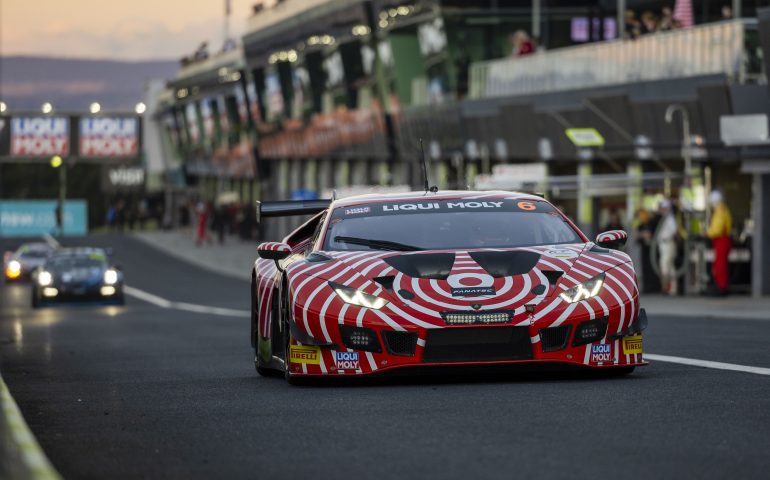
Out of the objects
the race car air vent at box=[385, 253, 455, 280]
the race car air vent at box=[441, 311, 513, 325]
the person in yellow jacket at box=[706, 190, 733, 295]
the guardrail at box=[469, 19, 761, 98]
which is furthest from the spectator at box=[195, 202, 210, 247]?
the race car air vent at box=[441, 311, 513, 325]

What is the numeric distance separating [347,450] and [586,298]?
11.0 ft

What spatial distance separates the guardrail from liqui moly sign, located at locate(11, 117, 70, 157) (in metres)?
38.7

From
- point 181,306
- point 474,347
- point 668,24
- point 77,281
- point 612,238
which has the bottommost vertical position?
point 181,306

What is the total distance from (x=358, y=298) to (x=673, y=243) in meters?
21.7

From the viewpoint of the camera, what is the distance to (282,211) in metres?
13.2

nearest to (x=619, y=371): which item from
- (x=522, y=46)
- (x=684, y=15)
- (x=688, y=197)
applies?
(x=688, y=197)

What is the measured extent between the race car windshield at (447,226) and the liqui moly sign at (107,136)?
69876 mm

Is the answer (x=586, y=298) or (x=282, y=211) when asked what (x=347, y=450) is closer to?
(x=586, y=298)

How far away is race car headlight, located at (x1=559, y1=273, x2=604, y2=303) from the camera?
424 inches

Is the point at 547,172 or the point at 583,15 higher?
the point at 583,15

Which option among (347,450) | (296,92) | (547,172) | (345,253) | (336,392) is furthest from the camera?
(296,92)

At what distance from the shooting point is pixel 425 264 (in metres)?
11.0

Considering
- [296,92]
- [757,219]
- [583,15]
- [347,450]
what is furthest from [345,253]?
[296,92]

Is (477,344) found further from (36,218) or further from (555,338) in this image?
(36,218)
